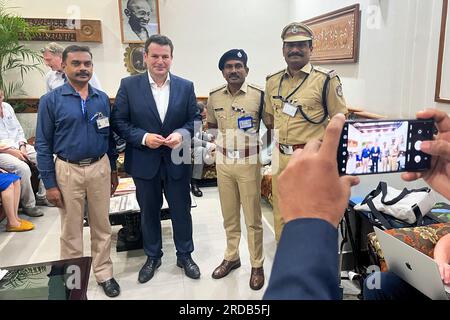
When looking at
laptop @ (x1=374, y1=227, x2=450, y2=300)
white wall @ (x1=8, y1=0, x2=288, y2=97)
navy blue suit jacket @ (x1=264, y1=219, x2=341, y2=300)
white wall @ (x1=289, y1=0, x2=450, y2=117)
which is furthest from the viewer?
white wall @ (x1=8, y1=0, x2=288, y2=97)

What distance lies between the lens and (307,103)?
2.11 m

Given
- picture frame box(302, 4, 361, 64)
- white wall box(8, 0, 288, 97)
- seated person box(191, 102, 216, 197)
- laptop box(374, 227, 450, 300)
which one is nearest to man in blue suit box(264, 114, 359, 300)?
laptop box(374, 227, 450, 300)

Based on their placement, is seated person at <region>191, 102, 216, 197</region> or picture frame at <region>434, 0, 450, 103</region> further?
seated person at <region>191, 102, 216, 197</region>

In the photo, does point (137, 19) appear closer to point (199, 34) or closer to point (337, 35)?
point (199, 34)

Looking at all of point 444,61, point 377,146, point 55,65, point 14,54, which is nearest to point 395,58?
point 444,61

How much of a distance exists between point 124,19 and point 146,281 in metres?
3.58

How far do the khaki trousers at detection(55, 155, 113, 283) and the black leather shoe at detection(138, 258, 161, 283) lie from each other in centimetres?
19

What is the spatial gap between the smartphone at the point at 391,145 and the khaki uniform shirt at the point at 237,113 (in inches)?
53.5

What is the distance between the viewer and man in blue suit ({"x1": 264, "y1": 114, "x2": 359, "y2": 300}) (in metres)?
0.47

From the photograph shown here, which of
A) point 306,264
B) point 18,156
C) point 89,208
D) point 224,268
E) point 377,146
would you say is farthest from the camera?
point 18,156

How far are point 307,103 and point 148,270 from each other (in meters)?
1.47

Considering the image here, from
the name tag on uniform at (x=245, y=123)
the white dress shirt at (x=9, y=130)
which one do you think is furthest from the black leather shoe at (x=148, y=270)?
the white dress shirt at (x=9, y=130)

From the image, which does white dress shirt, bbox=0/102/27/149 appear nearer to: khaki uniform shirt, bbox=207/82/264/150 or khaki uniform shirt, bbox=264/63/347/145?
khaki uniform shirt, bbox=207/82/264/150
